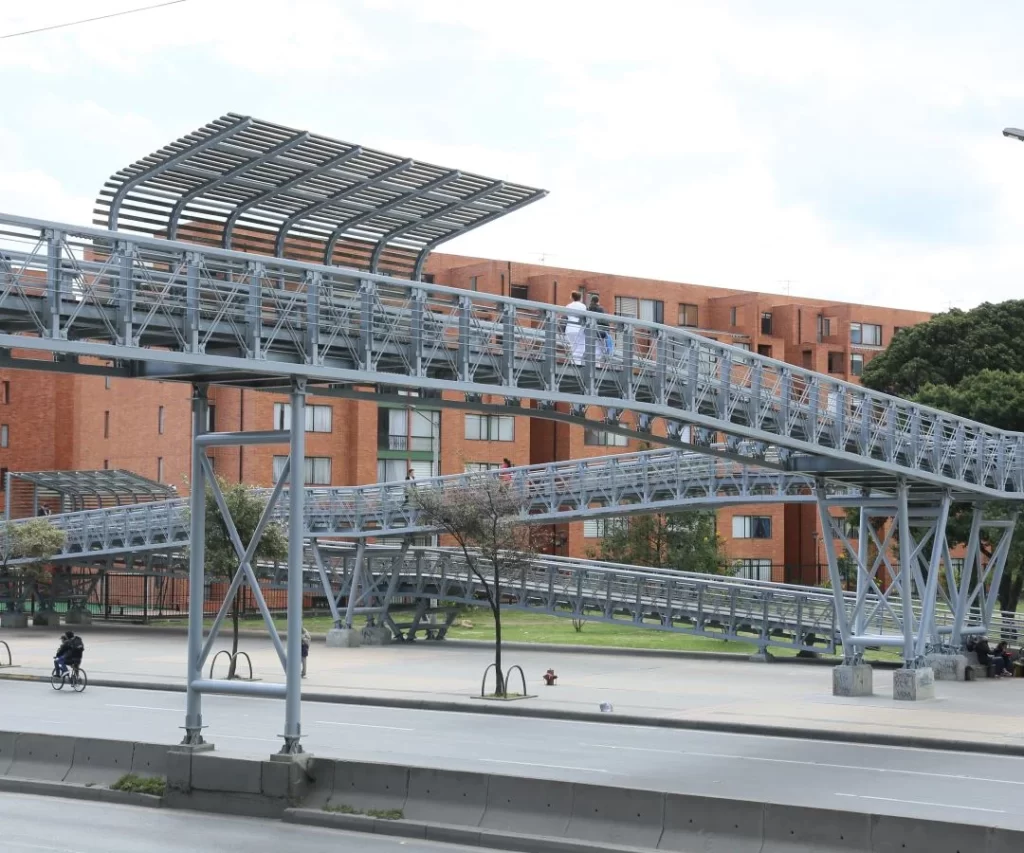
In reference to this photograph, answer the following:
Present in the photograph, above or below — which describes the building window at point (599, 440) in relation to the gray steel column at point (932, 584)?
above

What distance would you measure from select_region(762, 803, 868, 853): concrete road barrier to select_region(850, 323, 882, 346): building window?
72.8m

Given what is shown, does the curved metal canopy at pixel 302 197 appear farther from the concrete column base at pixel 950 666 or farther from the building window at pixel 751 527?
the building window at pixel 751 527

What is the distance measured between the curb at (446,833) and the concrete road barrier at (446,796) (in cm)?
12

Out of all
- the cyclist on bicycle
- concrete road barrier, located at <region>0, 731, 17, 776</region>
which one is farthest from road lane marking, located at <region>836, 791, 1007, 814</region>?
the cyclist on bicycle

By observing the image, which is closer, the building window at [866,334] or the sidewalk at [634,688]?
the sidewalk at [634,688]

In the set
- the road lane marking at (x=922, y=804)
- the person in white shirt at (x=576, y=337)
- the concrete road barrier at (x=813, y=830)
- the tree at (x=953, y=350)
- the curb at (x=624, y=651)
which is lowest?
the curb at (x=624, y=651)

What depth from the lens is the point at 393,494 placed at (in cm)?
4366

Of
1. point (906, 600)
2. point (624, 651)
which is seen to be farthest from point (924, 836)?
point (624, 651)

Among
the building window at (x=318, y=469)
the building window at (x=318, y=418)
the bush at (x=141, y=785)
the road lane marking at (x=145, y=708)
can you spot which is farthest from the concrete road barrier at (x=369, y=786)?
the building window at (x=318, y=418)

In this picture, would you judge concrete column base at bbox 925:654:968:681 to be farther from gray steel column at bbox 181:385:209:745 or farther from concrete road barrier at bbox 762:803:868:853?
concrete road barrier at bbox 762:803:868:853

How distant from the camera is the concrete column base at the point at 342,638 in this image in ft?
148

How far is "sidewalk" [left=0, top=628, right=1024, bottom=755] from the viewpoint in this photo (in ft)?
84.6

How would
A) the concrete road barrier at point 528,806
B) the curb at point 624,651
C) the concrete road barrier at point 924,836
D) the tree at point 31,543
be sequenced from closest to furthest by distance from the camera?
the concrete road barrier at point 924,836, the concrete road barrier at point 528,806, the curb at point 624,651, the tree at point 31,543

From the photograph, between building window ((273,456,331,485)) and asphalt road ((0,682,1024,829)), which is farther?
building window ((273,456,331,485))
